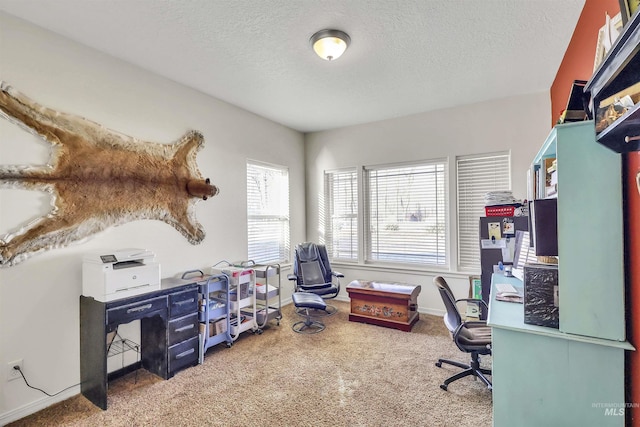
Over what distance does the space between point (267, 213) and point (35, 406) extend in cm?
Result: 300

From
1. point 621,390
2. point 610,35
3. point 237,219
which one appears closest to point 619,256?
point 621,390

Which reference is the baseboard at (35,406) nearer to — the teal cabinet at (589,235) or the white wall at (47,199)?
the white wall at (47,199)

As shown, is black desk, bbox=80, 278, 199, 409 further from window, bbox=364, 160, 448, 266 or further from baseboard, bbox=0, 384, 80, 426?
window, bbox=364, 160, 448, 266

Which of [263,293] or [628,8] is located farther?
[263,293]

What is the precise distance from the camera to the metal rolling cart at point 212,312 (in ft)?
9.77

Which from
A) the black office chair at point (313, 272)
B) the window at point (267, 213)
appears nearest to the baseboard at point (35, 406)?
the window at point (267, 213)

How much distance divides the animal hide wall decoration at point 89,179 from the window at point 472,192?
348 centimetres

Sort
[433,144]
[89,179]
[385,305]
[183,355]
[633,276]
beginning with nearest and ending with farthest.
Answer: [633,276], [89,179], [183,355], [385,305], [433,144]

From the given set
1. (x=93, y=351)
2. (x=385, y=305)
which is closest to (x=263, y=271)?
(x=385, y=305)

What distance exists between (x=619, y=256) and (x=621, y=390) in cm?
64

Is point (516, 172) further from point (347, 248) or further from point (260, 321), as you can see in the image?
point (260, 321)

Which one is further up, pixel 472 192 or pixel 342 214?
pixel 472 192

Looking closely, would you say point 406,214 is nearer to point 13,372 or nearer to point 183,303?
point 183,303

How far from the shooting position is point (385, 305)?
12.3 ft
